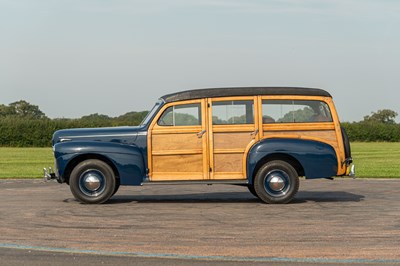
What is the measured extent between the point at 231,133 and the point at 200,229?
377 cm

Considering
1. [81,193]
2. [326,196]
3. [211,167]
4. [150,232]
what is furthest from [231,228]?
[326,196]

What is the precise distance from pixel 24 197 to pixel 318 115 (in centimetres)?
609

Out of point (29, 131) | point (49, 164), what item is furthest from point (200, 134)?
point (29, 131)

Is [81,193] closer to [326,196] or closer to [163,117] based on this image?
[163,117]

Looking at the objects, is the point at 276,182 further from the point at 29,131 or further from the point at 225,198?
the point at 29,131

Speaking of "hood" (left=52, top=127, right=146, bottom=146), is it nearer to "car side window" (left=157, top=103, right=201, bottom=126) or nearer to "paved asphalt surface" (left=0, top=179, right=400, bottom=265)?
"car side window" (left=157, top=103, right=201, bottom=126)

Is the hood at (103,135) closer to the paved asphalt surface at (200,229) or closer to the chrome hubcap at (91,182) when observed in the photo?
the chrome hubcap at (91,182)

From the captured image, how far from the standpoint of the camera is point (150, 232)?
379 inches

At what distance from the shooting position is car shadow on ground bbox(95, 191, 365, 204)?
1399 cm

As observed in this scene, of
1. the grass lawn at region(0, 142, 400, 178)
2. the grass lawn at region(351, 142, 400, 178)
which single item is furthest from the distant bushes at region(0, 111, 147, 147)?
the grass lawn at region(351, 142, 400, 178)

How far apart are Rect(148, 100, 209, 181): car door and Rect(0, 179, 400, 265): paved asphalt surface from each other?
1.89 ft

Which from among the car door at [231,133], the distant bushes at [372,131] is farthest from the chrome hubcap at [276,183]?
the distant bushes at [372,131]

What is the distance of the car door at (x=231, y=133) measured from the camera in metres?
13.4

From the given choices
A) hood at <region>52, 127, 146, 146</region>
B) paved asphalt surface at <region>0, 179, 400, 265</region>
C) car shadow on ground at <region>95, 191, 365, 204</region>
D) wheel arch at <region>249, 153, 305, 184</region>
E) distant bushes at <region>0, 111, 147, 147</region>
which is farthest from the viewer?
distant bushes at <region>0, 111, 147, 147</region>
